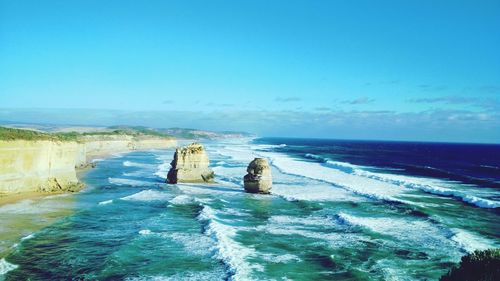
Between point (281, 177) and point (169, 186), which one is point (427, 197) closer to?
point (281, 177)

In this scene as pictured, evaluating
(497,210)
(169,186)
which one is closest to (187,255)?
(169,186)

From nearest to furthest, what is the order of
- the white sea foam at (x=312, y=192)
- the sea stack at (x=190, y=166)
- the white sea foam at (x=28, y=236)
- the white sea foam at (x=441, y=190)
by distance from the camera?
1. the white sea foam at (x=28, y=236)
2. the white sea foam at (x=441, y=190)
3. the white sea foam at (x=312, y=192)
4. the sea stack at (x=190, y=166)

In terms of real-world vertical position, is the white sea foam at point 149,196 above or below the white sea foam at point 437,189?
below

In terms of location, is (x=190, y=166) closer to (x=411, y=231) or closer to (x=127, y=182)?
(x=127, y=182)

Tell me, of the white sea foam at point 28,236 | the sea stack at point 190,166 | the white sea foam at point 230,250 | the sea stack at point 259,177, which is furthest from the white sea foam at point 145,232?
the sea stack at point 190,166

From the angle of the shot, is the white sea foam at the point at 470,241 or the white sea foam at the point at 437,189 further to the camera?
the white sea foam at the point at 437,189

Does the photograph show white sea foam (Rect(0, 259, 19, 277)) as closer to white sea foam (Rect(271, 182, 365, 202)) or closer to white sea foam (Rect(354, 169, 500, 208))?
white sea foam (Rect(271, 182, 365, 202))

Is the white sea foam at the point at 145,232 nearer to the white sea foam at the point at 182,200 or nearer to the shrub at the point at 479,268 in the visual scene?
the white sea foam at the point at 182,200
